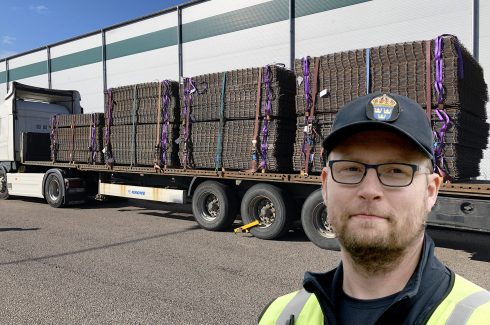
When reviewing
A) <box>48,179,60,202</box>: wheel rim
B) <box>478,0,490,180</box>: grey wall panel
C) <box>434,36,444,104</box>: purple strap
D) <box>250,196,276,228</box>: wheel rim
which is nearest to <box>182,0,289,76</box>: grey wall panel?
<box>478,0,490,180</box>: grey wall panel

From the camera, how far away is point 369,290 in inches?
51.6

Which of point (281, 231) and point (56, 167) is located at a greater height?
point (56, 167)

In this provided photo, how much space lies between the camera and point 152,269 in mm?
5707

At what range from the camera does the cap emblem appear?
128 centimetres

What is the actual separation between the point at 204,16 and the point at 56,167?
8804mm

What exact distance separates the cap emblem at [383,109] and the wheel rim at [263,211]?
657 centimetres

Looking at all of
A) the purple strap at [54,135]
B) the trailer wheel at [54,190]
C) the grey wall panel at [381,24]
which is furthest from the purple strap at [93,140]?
the grey wall panel at [381,24]

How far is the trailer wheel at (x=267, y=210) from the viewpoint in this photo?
7629 millimetres

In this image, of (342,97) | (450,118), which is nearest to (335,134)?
(450,118)

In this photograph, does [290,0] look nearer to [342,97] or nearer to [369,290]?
[342,97]

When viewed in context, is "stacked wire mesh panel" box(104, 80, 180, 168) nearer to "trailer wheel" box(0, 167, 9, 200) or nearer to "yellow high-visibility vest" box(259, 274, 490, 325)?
"trailer wheel" box(0, 167, 9, 200)

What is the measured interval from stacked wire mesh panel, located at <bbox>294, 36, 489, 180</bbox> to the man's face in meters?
5.06

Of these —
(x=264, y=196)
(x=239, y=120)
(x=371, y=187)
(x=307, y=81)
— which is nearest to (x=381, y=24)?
(x=307, y=81)

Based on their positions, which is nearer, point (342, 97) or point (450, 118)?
point (450, 118)
